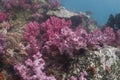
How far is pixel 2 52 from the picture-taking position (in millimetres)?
6414

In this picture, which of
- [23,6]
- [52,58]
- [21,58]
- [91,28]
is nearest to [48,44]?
[52,58]

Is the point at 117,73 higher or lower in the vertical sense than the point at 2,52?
lower

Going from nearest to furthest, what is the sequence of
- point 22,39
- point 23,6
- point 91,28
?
point 22,39 → point 23,6 → point 91,28

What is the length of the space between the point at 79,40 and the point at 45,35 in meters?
1.19

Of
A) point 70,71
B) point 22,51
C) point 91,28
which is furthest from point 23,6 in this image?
point 70,71

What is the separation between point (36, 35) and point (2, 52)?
5.08 feet

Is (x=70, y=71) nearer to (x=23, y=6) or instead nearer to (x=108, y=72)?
(x=108, y=72)

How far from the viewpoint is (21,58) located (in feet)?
21.7

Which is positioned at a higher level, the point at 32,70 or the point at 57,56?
the point at 57,56

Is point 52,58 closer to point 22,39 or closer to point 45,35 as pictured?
point 45,35

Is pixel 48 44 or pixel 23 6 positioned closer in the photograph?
pixel 48 44

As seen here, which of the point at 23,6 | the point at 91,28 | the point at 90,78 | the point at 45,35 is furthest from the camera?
the point at 91,28

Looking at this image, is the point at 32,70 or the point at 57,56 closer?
the point at 32,70

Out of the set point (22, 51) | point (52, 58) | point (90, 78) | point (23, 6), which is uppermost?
point (23, 6)
